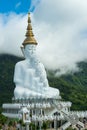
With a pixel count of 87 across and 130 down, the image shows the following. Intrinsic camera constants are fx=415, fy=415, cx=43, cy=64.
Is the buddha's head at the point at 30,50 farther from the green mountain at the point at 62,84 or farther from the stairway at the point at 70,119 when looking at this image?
the green mountain at the point at 62,84

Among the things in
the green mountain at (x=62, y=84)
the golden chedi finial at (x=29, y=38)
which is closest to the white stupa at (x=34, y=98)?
the golden chedi finial at (x=29, y=38)

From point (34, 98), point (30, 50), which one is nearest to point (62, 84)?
point (30, 50)

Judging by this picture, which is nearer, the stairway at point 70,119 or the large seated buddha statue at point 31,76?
the stairway at point 70,119

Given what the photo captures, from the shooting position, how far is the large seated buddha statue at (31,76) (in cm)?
4447

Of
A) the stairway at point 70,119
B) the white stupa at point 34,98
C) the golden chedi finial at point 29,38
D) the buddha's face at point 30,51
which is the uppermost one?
the golden chedi finial at point 29,38

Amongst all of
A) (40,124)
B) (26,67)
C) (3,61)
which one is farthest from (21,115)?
(3,61)

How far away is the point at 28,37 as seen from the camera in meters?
46.6

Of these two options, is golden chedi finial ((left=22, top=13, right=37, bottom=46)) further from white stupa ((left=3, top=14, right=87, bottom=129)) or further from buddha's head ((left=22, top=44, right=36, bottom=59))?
buddha's head ((left=22, top=44, right=36, bottom=59))

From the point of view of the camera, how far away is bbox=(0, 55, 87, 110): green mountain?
64.1 metres

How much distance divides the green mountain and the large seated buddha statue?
14.9m

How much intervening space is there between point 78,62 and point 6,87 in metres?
38.9

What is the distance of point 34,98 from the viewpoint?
139 feet

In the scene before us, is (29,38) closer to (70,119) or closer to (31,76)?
(31,76)

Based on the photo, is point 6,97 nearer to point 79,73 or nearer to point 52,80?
point 52,80
